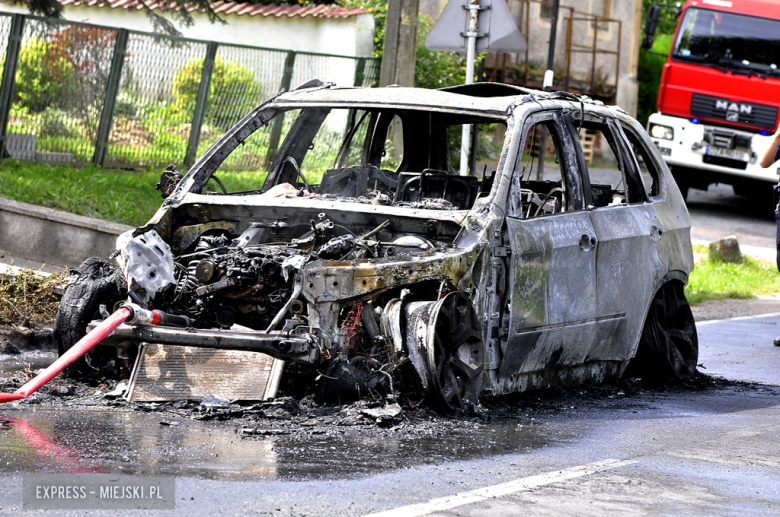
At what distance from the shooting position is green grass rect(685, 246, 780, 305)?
47.6 ft

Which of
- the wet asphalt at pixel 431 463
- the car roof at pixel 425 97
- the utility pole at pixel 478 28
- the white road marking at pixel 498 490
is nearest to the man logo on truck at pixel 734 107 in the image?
the utility pole at pixel 478 28

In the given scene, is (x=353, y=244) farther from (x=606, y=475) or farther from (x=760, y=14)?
(x=760, y=14)

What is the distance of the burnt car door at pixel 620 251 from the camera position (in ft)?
24.8

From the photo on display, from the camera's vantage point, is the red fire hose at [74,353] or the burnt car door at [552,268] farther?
the burnt car door at [552,268]

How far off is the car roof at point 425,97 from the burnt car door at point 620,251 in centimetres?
58

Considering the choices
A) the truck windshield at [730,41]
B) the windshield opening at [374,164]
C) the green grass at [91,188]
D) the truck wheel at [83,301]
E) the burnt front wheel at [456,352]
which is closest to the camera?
the burnt front wheel at [456,352]

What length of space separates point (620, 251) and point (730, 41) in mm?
13786

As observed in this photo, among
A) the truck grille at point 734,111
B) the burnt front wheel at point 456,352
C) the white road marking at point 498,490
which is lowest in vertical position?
the white road marking at point 498,490

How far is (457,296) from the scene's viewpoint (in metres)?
6.36

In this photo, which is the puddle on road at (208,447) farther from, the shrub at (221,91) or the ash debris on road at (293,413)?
the shrub at (221,91)

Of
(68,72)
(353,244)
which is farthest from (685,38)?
(353,244)

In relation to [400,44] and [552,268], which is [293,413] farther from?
[400,44]

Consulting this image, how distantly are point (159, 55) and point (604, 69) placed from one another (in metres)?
19.7

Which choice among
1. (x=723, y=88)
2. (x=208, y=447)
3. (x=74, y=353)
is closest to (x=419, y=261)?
(x=208, y=447)
